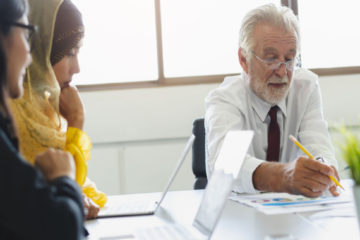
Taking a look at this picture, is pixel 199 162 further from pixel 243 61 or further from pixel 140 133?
pixel 140 133

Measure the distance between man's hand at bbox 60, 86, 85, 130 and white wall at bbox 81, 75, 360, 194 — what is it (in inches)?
63.0

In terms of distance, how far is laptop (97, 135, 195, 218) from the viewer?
1.45 meters

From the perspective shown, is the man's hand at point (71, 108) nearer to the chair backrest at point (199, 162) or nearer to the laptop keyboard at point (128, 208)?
the laptop keyboard at point (128, 208)

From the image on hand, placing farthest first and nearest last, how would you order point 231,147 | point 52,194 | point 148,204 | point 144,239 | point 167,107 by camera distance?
point 167,107, point 148,204, point 231,147, point 144,239, point 52,194

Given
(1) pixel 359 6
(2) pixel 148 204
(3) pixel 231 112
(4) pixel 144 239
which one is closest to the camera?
(4) pixel 144 239

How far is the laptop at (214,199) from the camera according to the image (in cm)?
100

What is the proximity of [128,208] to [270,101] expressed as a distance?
3.08 ft

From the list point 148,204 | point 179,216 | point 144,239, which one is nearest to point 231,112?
point 148,204

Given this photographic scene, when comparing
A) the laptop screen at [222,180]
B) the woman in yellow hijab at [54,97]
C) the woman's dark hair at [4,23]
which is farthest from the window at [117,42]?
the woman's dark hair at [4,23]

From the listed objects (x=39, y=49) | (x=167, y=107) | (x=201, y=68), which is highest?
(x=39, y=49)

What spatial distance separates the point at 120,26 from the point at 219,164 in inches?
102

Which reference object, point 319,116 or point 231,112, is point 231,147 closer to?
point 231,112

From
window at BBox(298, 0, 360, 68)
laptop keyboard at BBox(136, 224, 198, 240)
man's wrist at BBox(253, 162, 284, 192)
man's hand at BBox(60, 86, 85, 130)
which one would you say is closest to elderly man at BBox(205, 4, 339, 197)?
man's wrist at BBox(253, 162, 284, 192)

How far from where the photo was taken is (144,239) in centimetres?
108
